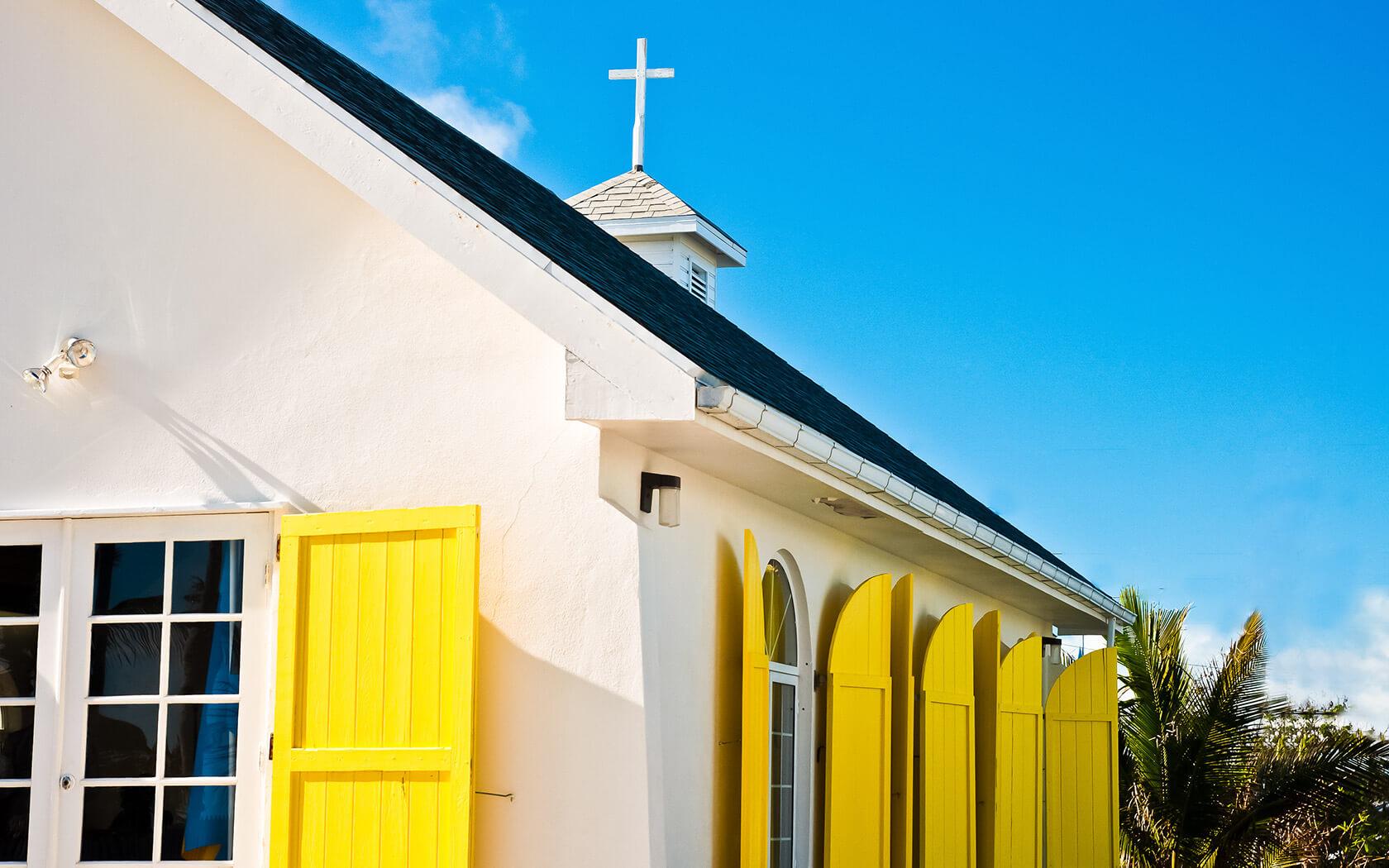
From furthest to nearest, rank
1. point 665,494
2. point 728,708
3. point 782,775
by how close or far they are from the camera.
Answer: point 782,775, point 728,708, point 665,494

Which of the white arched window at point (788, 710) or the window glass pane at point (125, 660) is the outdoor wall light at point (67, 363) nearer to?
the window glass pane at point (125, 660)

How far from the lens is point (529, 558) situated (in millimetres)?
6477

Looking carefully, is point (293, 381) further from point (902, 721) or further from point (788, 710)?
point (902, 721)

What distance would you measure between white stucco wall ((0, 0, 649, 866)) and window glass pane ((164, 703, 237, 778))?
35.2 inches

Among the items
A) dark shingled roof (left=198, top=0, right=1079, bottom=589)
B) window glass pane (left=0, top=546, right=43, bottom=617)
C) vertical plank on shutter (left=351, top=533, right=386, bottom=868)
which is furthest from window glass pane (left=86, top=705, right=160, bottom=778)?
dark shingled roof (left=198, top=0, right=1079, bottom=589)

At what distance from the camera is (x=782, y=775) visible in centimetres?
838

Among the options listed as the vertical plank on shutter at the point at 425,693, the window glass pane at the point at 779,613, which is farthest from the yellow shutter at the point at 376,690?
the window glass pane at the point at 779,613

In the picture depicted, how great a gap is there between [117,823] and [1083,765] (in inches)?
343

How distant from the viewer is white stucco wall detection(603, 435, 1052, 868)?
6.56 meters

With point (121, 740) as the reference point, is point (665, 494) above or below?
above

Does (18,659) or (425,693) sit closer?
(425,693)

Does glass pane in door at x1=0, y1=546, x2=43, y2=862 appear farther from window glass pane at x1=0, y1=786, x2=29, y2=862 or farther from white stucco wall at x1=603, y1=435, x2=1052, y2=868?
white stucco wall at x1=603, y1=435, x2=1052, y2=868

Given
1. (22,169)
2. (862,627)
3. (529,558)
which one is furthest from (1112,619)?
(22,169)

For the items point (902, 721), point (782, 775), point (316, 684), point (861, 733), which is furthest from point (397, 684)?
point (902, 721)
